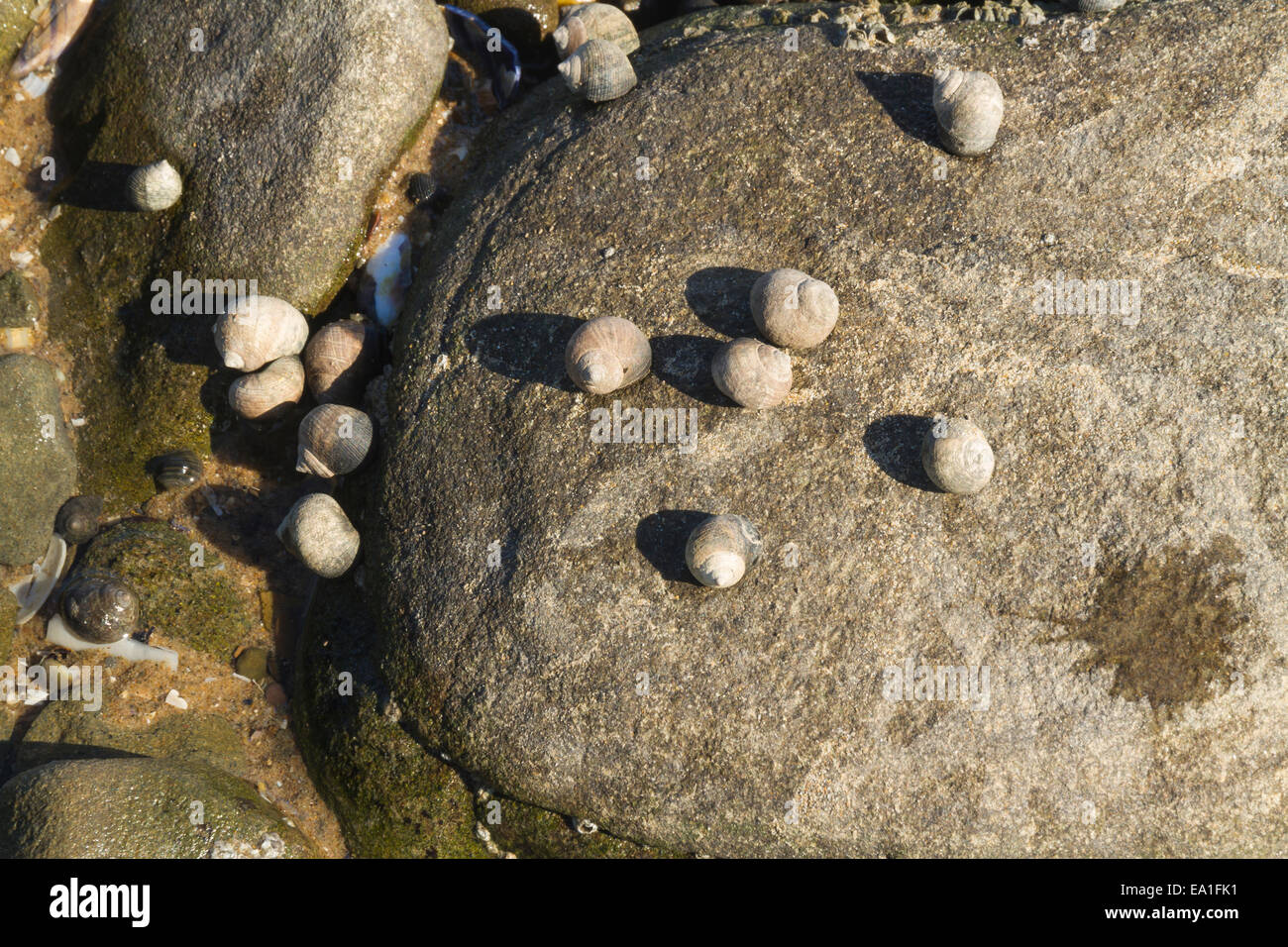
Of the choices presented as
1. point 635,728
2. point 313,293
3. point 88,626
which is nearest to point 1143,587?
point 635,728

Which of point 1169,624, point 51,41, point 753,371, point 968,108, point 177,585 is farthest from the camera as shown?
point 51,41

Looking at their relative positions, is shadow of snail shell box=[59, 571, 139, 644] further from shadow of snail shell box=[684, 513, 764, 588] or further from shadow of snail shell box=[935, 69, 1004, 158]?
shadow of snail shell box=[935, 69, 1004, 158]

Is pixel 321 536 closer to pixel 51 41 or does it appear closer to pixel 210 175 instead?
pixel 210 175

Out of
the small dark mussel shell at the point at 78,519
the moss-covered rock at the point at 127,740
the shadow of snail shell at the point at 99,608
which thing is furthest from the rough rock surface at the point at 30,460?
the moss-covered rock at the point at 127,740

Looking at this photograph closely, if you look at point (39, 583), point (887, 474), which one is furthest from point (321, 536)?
point (887, 474)

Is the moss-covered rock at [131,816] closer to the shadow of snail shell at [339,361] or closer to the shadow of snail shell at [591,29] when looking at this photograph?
the shadow of snail shell at [339,361]

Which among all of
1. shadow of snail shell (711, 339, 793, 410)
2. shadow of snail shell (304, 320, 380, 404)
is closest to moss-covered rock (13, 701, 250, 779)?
shadow of snail shell (304, 320, 380, 404)
